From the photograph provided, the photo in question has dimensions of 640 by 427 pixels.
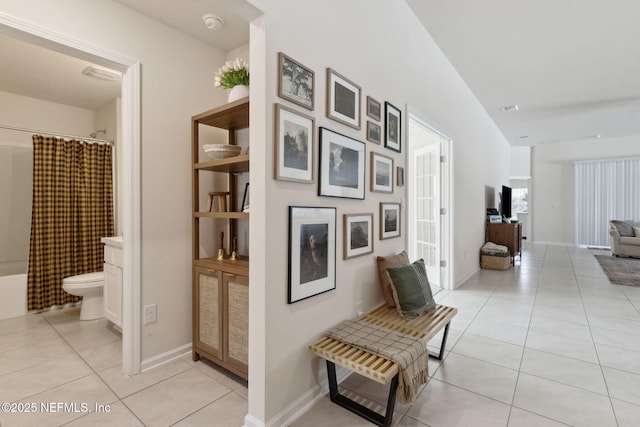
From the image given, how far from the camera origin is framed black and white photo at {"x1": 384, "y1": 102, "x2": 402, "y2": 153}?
7.99 feet

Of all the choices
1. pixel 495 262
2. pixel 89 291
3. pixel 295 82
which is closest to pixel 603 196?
pixel 495 262

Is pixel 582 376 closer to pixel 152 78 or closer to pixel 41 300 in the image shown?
pixel 152 78

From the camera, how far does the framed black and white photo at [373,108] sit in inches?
87.5

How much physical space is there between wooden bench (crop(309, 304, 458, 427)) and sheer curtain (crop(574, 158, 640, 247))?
8.59 m

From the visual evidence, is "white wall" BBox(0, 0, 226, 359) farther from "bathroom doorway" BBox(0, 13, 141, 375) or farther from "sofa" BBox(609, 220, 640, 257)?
"sofa" BBox(609, 220, 640, 257)

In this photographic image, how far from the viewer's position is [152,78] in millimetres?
2195

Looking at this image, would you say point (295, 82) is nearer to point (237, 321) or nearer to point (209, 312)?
point (237, 321)

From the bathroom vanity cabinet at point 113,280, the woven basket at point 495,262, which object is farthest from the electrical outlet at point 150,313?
the woven basket at point 495,262

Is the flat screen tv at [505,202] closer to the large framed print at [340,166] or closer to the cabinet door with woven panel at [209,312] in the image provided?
the large framed print at [340,166]

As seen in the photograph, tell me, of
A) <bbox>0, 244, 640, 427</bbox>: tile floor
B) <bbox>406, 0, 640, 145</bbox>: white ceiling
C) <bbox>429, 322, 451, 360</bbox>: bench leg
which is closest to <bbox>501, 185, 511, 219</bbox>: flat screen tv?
<bbox>406, 0, 640, 145</bbox>: white ceiling

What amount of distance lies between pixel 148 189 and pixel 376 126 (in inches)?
68.0

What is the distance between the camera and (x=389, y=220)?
2.53 meters

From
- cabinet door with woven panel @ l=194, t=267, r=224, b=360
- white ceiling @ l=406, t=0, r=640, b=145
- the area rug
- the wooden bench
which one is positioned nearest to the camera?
the wooden bench

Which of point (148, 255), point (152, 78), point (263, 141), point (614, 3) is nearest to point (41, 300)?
point (148, 255)
